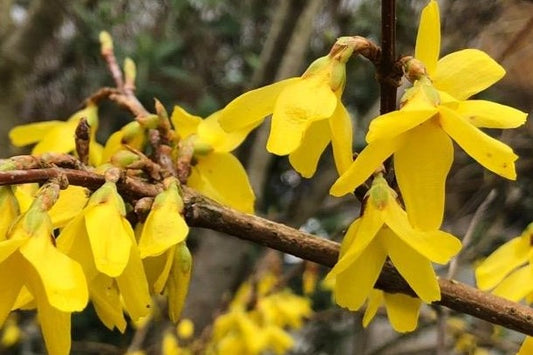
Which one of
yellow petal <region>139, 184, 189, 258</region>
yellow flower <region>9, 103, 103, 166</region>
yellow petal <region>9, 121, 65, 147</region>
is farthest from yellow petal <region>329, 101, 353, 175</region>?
yellow petal <region>9, 121, 65, 147</region>

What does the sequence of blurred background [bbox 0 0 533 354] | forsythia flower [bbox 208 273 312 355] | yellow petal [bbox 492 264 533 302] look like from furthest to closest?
1. blurred background [bbox 0 0 533 354]
2. forsythia flower [bbox 208 273 312 355]
3. yellow petal [bbox 492 264 533 302]

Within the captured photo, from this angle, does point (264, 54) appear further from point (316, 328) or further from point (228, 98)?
point (316, 328)

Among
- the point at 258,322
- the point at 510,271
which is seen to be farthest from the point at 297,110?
the point at 258,322

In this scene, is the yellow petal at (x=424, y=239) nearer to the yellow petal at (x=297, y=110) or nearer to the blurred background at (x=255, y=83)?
the yellow petal at (x=297, y=110)

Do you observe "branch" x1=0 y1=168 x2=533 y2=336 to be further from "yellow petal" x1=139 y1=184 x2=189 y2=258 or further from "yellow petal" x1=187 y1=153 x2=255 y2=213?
"yellow petal" x1=187 y1=153 x2=255 y2=213

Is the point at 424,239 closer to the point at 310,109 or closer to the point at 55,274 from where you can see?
the point at 310,109

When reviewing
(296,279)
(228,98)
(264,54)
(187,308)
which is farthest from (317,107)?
(296,279)
